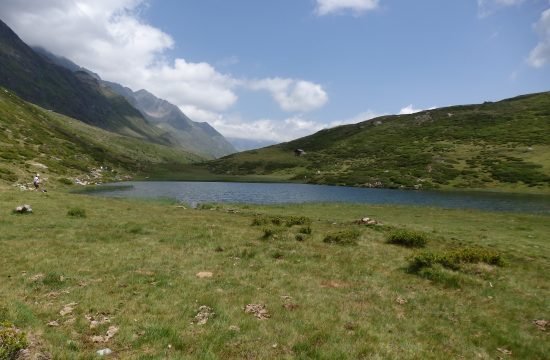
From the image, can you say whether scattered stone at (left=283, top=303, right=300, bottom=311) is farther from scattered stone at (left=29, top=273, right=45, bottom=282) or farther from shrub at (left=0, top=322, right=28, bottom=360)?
scattered stone at (left=29, top=273, right=45, bottom=282)

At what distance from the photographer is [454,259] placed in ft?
75.7

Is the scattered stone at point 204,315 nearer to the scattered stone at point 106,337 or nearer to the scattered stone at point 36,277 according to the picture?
the scattered stone at point 106,337

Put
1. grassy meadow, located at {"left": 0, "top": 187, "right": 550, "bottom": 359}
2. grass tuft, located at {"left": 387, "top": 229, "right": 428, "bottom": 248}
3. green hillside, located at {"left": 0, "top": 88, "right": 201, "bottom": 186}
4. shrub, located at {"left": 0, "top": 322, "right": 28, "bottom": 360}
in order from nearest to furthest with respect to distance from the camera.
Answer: shrub, located at {"left": 0, "top": 322, "right": 28, "bottom": 360}, grassy meadow, located at {"left": 0, "top": 187, "right": 550, "bottom": 359}, grass tuft, located at {"left": 387, "top": 229, "right": 428, "bottom": 248}, green hillside, located at {"left": 0, "top": 88, "right": 201, "bottom": 186}

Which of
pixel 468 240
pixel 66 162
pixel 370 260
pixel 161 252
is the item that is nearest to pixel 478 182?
pixel 468 240

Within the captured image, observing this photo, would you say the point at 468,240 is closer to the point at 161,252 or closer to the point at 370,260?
the point at 370,260

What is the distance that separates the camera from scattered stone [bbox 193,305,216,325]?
552 inches

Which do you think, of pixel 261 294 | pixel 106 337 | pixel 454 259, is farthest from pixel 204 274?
pixel 454 259

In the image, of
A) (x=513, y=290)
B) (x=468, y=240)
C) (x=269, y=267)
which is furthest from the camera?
(x=468, y=240)

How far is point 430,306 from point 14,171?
89608 millimetres

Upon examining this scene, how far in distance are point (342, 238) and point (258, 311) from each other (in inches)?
604

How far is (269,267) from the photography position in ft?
71.8

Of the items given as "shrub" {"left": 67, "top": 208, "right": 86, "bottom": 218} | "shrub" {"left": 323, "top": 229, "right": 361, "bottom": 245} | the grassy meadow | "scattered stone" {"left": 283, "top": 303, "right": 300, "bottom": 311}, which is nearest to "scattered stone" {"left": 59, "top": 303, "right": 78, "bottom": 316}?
the grassy meadow

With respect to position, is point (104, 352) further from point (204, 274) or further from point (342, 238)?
point (342, 238)

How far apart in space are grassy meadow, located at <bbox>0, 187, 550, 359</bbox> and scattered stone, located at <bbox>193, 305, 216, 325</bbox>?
0.19 feet
